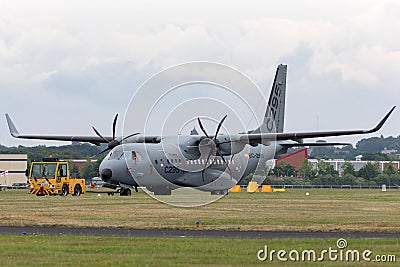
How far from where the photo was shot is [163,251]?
21312mm

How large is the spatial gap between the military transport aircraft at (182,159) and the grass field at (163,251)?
26.1 meters

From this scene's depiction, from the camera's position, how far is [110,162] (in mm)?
51375

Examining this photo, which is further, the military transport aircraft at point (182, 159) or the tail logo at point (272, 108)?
the tail logo at point (272, 108)

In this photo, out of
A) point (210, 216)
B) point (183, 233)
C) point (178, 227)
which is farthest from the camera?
point (210, 216)

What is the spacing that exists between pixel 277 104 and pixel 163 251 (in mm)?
44286

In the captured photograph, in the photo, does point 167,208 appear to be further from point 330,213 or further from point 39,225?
point 39,225

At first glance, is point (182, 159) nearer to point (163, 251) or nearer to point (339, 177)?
point (163, 251)

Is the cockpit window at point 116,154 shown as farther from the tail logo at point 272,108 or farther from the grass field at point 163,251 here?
the grass field at point 163,251

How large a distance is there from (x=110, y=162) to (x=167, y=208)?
36.9 feet

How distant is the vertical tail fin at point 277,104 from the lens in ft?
208

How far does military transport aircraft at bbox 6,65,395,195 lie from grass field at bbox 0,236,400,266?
85.6 ft

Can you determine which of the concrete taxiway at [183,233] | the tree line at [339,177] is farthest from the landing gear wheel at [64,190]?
the tree line at [339,177]

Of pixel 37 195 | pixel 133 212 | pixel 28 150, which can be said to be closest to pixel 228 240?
pixel 133 212

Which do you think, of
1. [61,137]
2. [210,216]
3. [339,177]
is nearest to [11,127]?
[61,137]
